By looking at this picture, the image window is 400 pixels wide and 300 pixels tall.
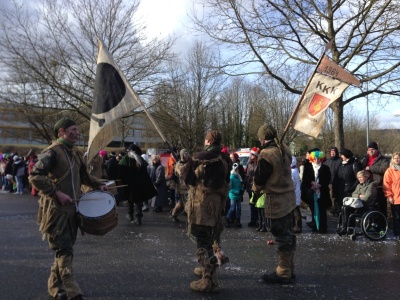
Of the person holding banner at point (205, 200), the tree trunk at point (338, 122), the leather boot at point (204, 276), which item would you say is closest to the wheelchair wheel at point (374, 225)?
the person holding banner at point (205, 200)

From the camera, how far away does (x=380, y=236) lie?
7.99m

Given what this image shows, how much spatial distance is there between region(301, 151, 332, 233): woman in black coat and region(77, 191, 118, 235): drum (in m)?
5.34

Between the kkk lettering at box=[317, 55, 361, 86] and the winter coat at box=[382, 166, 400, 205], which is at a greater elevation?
the kkk lettering at box=[317, 55, 361, 86]

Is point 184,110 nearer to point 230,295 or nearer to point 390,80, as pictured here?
point 390,80

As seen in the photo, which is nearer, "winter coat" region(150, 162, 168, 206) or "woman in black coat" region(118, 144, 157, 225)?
"woman in black coat" region(118, 144, 157, 225)

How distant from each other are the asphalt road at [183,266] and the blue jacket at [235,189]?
3.05 ft

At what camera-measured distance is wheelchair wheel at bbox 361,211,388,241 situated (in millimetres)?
7875

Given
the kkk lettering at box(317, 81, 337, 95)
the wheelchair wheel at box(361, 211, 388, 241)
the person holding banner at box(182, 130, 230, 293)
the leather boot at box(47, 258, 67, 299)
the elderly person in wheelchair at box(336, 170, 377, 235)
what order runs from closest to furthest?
the leather boot at box(47, 258, 67, 299)
the person holding banner at box(182, 130, 230, 293)
the kkk lettering at box(317, 81, 337, 95)
the wheelchair wheel at box(361, 211, 388, 241)
the elderly person in wheelchair at box(336, 170, 377, 235)

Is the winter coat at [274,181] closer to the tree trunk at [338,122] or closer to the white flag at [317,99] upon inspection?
the white flag at [317,99]

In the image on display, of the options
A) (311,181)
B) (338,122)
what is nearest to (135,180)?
(311,181)

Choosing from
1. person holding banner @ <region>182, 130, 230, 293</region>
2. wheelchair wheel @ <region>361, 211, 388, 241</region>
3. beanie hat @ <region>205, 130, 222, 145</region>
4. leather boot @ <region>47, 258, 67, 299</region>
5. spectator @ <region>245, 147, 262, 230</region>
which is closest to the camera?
leather boot @ <region>47, 258, 67, 299</region>

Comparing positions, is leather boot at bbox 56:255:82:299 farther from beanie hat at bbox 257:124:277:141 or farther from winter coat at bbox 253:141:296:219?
beanie hat at bbox 257:124:277:141

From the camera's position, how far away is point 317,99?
5523mm

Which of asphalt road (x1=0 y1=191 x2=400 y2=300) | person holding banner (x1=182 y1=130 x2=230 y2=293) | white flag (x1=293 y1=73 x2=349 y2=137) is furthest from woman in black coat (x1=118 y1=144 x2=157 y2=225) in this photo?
white flag (x1=293 y1=73 x2=349 y2=137)
